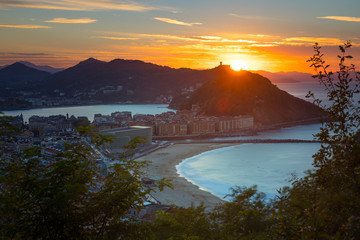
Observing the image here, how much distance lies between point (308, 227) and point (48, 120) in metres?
40.2

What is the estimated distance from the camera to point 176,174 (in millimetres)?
16406

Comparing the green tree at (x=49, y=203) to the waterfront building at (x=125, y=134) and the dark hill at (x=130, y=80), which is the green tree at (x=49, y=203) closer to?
the waterfront building at (x=125, y=134)

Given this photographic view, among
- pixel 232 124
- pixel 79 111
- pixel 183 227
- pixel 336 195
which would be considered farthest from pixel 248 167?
pixel 79 111

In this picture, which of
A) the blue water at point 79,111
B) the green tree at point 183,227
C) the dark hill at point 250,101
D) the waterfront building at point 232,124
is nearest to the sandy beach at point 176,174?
the green tree at point 183,227

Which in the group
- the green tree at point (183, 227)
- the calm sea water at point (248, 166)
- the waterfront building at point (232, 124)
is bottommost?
the calm sea water at point (248, 166)

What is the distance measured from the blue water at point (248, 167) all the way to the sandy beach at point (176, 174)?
1.66 feet

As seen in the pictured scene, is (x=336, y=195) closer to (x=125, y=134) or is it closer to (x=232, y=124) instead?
(x=125, y=134)

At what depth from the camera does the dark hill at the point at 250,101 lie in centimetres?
4678

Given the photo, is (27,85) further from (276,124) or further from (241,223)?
(241,223)

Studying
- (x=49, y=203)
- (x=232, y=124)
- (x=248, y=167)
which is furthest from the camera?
(x=232, y=124)

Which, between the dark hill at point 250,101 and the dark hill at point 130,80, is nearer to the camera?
the dark hill at point 250,101

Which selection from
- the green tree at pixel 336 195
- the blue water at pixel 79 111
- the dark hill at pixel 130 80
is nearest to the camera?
the green tree at pixel 336 195

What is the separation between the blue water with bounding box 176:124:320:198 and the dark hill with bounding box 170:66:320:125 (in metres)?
19.4

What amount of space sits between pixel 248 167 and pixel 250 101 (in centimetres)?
3127
